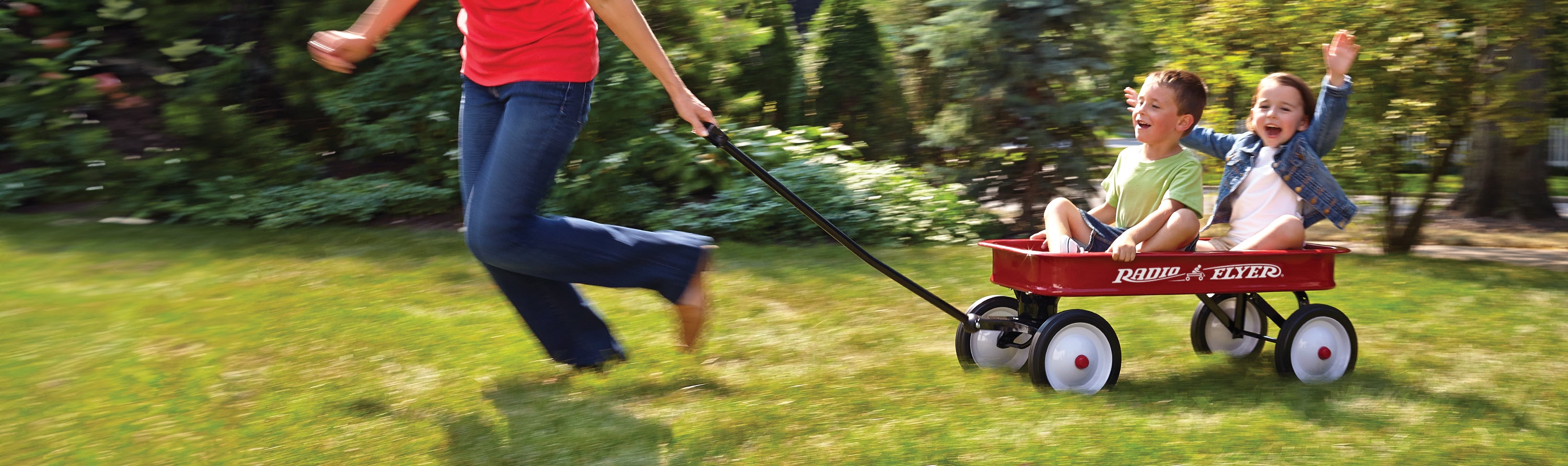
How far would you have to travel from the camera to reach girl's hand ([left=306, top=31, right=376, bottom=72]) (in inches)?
129

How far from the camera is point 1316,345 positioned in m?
3.79

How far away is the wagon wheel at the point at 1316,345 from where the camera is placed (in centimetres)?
378

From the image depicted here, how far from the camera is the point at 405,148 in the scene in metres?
8.23

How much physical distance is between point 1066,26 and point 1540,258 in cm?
315

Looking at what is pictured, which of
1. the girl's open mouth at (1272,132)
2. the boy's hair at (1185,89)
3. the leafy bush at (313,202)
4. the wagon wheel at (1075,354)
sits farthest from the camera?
the leafy bush at (313,202)

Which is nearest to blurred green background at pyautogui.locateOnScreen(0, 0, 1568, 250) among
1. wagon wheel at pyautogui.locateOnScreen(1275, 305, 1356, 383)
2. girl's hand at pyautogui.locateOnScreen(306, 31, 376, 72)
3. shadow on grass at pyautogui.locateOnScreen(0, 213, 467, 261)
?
shadow on grass at pyautogui.locateOnScreen(0, 213, 467, 261)

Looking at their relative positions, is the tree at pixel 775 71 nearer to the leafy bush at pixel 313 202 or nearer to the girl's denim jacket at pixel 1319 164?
the leafy bush at pixel 313 202

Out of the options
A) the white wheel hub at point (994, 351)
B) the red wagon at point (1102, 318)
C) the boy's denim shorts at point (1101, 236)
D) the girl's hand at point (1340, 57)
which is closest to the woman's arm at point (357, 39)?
the red wagon at point (1102, 318)

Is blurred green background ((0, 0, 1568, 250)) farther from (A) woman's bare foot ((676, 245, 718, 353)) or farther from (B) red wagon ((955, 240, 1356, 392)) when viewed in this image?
(A) woman's bare foot ((676, 245, 718, 353))

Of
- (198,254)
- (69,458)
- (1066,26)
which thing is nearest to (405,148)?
(198,254)

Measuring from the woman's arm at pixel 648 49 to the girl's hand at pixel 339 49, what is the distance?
67 cm

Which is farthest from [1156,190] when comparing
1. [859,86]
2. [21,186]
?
[21,186]

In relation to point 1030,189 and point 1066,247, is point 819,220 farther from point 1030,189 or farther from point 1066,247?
point 1030,189

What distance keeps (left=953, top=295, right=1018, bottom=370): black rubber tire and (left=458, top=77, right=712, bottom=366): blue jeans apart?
3.06 feet
